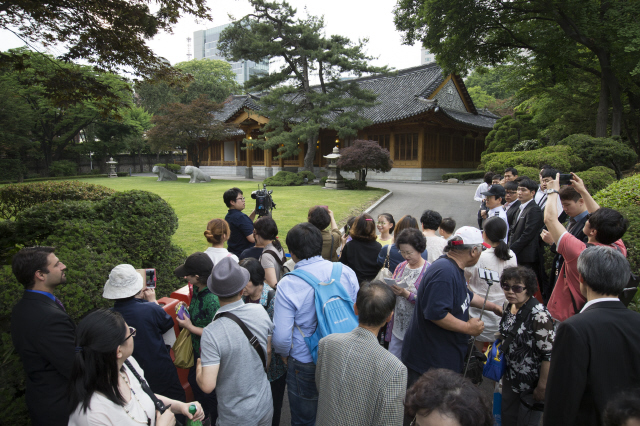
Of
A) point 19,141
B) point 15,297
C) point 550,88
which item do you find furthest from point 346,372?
point 19,141

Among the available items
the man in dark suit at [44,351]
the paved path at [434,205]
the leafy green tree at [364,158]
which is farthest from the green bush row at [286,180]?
the man in dark suit at [44,351]

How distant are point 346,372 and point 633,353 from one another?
130cm

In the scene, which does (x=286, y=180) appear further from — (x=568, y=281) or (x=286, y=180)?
(x=568, y=281)

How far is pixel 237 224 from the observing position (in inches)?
166

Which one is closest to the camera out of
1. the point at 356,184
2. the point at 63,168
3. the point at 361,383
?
the point at 361,383

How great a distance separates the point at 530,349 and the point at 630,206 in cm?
295

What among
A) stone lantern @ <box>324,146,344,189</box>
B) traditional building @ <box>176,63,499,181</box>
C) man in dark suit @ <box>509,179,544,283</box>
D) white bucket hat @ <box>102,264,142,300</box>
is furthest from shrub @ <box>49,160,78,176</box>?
man in dark suit @ <box>509,179,544,283</box>

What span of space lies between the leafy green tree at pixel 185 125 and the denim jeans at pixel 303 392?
23.9 meters

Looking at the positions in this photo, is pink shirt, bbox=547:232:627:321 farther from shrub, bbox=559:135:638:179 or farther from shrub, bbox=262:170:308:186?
shrub, bbox=262:170:308:186

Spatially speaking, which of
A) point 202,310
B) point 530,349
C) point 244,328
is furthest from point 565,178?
point 202,310

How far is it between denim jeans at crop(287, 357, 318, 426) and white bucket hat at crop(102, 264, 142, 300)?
3.87 ft

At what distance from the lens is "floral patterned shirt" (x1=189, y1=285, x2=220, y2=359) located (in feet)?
8.41

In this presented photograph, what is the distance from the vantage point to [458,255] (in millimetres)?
2258

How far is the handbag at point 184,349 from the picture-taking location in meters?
2.51
